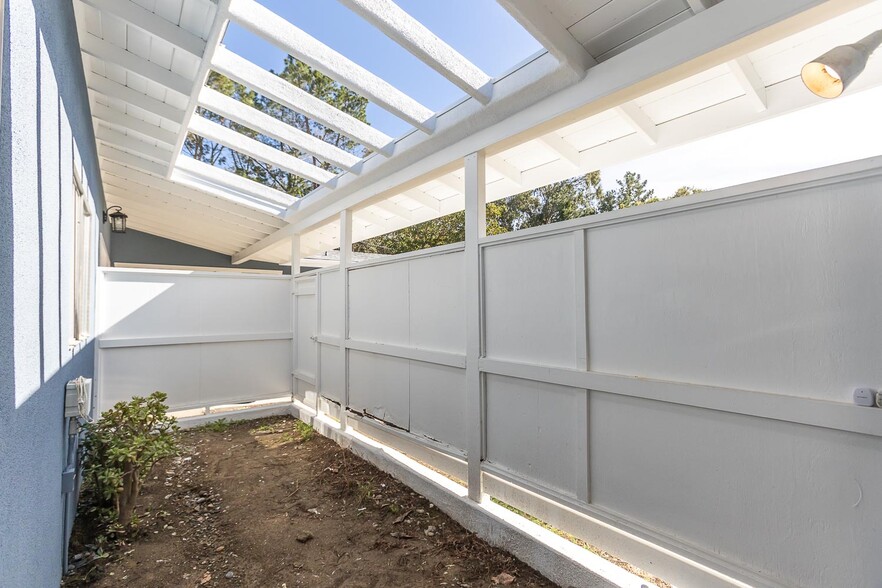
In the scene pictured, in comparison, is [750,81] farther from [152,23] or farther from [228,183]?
[228,183]

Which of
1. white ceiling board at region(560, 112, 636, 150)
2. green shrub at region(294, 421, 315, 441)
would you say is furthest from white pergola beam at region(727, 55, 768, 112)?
green shrub at region(294, 421, 315, 441)

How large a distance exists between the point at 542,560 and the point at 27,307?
2.68 metres

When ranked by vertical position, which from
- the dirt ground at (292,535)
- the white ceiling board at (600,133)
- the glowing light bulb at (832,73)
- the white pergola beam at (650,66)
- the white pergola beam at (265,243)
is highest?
the white ceiling board at (600,133)

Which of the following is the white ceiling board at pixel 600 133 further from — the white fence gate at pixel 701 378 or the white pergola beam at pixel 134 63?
the white pergola beam at pixel 134 63

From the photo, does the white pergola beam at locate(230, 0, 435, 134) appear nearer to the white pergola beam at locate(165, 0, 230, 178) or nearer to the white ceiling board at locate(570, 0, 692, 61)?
the white pergola beam at locate(165, 0, 230, 178)

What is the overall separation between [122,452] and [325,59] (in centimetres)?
284

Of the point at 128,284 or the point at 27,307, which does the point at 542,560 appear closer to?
the point at 27,307

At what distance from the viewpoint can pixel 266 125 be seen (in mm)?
3500

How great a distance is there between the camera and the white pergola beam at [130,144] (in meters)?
4.31

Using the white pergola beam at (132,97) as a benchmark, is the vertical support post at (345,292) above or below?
below

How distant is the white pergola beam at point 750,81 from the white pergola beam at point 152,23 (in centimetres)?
315

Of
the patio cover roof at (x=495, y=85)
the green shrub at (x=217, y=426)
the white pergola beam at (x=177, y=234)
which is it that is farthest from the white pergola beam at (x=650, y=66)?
the white pergola beam at (x=177, y=234)

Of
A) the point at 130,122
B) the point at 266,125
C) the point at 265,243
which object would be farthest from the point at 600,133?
the point at 265,243

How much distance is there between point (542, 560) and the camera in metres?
2.41
